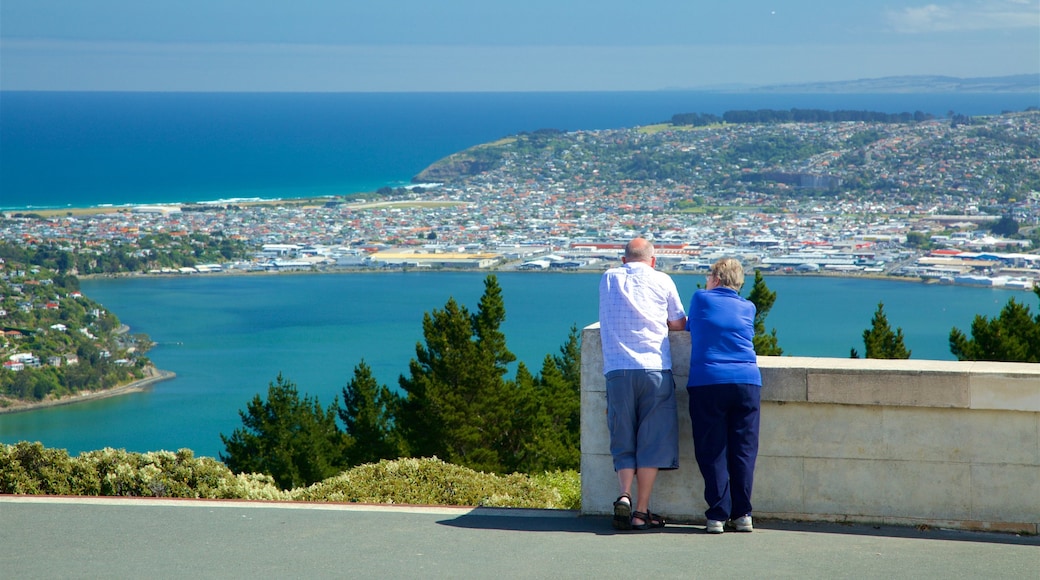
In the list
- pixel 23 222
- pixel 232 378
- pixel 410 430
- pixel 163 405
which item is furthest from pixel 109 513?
pixel 23 222

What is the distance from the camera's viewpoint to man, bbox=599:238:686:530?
15.3ft

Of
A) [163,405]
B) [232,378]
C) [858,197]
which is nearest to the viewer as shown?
[163,405]

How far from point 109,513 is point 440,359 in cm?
1560

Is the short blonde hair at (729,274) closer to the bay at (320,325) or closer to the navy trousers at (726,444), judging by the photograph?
the navy trousers at (726,444)

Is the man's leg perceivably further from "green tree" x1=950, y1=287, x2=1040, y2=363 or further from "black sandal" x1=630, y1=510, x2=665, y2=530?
"green tree" x1=950, y1=287, x2=1040, y2=363

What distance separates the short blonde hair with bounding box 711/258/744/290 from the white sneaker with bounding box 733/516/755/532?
2.96ft

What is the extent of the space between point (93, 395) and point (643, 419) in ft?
155

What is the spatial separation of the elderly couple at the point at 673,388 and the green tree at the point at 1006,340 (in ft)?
43.0

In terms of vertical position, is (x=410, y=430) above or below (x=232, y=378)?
above

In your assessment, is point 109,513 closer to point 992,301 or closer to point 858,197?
point 992,301

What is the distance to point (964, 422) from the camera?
14.9 ft

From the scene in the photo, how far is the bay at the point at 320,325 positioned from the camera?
42688 millimetres

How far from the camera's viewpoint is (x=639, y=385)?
15.3ft

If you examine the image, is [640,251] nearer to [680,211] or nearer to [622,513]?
[622,513]
